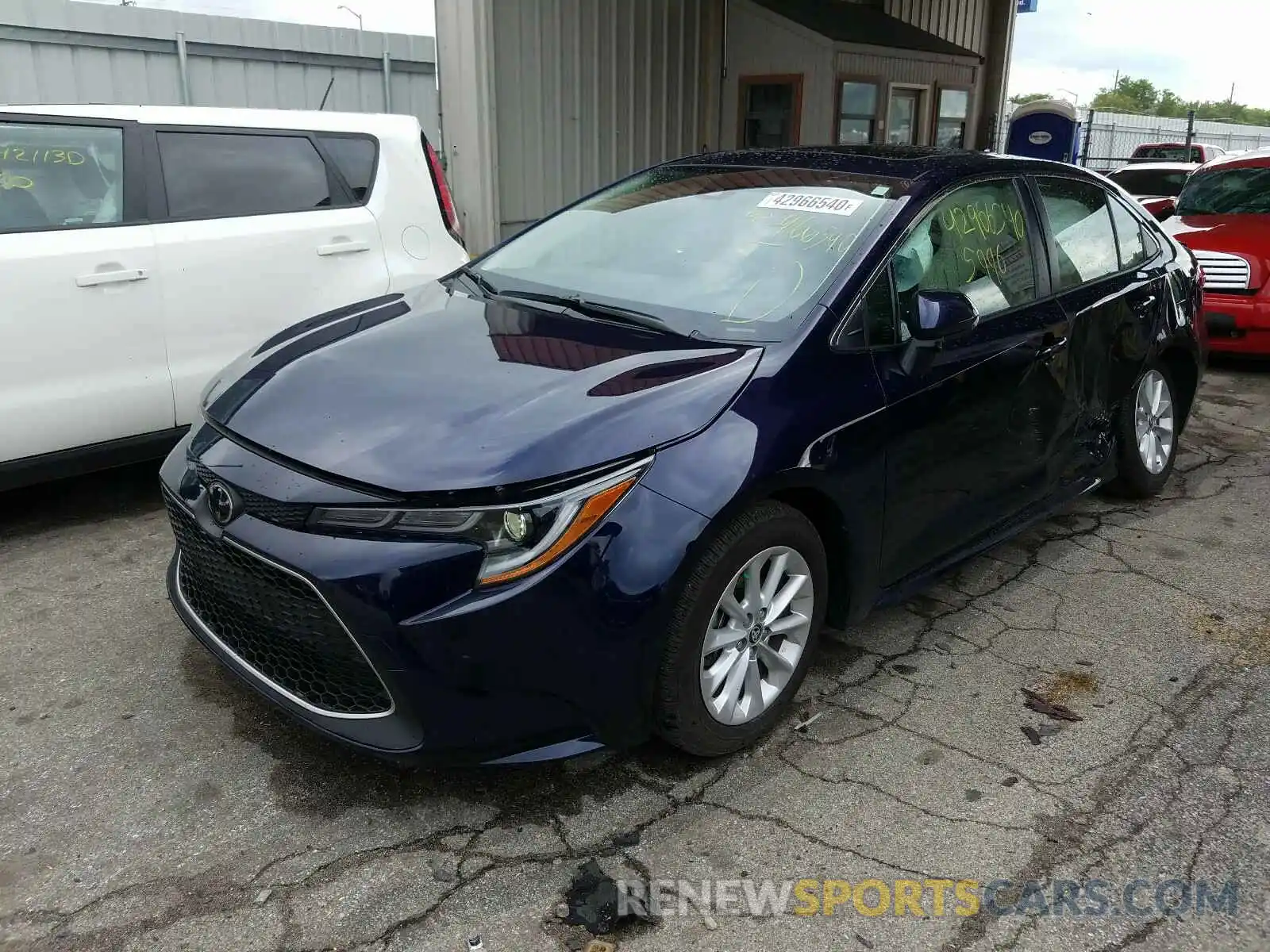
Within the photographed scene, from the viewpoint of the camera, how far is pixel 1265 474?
540 cm

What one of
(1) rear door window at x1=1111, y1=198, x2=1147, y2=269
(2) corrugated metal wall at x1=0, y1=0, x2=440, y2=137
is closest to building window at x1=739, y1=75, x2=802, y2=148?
(2) corrugated metal wall at x1=0, y1=0, x2=440, y2=137

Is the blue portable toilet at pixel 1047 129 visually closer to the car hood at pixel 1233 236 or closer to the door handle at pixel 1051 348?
the car hood at pixel 1233 236

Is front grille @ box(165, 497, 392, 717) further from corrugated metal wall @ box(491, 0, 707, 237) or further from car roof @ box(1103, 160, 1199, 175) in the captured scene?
car roof @ box(1103, 160, 1199, 175)

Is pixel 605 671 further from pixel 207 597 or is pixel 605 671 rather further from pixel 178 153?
pixel 178 153

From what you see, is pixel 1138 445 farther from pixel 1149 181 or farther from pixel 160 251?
pixel 1149 181

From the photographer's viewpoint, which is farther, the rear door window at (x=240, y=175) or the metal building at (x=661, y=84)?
the metal building at (x=661, y=84)

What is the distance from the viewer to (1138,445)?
461 centimetres

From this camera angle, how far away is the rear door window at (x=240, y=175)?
4.47m

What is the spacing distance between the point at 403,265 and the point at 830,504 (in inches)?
119

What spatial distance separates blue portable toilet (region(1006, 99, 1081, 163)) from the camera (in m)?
16.3

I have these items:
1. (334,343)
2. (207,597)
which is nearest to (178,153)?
(334,343)

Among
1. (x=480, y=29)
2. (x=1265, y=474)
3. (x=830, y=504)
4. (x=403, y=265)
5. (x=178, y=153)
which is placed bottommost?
(x=1265, y=474)
